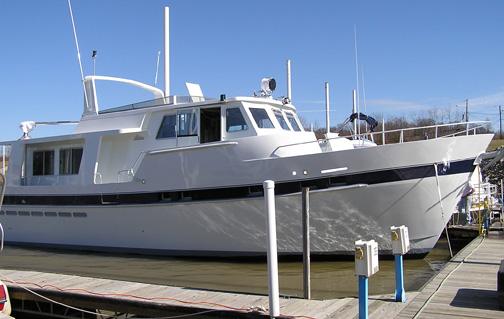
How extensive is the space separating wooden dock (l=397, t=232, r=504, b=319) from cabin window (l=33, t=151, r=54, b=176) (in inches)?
407

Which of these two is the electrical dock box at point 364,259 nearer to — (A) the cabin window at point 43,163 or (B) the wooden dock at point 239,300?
(B) the wooden dock at point 239,300

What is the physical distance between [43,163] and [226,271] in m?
6.92

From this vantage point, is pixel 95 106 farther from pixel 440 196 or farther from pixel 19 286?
pixel 440 196

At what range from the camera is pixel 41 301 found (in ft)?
23.0

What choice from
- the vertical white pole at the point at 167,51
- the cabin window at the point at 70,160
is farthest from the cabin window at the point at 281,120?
the cabin window at the point at 70,160

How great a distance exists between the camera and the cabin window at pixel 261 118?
11.3 meters

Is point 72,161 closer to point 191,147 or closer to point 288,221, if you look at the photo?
point 191,147

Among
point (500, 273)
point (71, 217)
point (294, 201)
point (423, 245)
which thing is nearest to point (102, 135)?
point (71, 217)

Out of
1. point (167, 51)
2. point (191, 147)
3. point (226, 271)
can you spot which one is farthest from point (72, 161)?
point (226, 271)

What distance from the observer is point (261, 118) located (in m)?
11.5

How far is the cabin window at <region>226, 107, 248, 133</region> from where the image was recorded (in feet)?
36.5

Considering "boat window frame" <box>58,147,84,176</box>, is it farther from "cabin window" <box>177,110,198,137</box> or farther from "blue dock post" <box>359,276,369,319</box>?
"blue dock post" <box>359,276,369,319</box>

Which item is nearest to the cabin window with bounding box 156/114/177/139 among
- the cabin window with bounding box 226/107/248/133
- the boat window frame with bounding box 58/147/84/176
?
the cabin window with bounding box 226/107/248/133

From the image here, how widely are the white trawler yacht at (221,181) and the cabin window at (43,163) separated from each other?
66 millimetres
